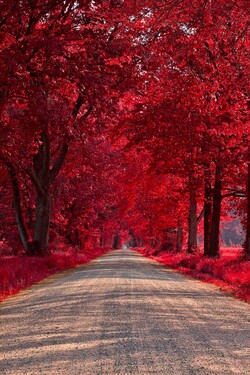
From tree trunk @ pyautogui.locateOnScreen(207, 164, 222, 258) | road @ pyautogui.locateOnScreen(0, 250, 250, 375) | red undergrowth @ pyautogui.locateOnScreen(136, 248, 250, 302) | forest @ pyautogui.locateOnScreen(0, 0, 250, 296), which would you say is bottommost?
road @ pyautogui.locateOnScreen(0, 250, 250, 375)

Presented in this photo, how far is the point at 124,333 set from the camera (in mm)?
6527

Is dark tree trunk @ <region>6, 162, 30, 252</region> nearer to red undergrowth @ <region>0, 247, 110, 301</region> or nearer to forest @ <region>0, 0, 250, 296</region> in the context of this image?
forest @ <region>0, 0, 250, 296</region>

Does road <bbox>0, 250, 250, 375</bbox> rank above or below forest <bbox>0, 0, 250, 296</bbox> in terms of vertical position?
below

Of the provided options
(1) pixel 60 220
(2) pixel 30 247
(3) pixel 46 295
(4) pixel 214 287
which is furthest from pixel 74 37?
(1) pixel 60 220

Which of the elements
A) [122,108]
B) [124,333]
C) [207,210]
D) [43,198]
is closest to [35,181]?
[43,198]

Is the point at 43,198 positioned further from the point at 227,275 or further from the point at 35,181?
the point at 227,275

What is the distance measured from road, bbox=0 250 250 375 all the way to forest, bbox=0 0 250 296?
11.0 ft

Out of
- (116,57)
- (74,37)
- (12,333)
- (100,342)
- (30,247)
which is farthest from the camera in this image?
(30,247)

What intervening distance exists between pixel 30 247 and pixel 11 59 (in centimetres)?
1242

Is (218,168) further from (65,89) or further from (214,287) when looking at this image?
(65,89)

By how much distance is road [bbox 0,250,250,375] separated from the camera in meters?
5.00

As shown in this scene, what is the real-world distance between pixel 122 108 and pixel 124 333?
1602 cm

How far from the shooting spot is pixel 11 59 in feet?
32.4

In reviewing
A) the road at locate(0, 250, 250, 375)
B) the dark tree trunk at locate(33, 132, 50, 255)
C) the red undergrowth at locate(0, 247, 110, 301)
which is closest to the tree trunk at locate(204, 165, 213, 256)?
the red undergrowth at locate(0, 247, 110, 301)
